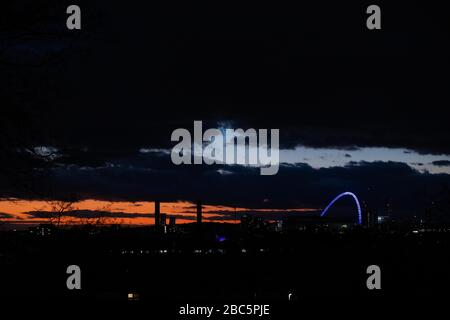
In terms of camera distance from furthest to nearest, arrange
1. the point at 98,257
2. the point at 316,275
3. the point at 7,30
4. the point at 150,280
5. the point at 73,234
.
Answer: the point at 150,280 → the point at 316,275 → the point at 98,257 → the point at 73,234 → the point at 7,30

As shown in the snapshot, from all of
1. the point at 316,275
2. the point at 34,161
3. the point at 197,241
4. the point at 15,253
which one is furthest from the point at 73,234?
the point at 197,241

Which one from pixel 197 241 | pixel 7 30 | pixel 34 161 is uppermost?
pixel 7 30

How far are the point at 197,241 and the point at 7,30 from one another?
109947mm

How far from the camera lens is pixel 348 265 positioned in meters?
47.8
